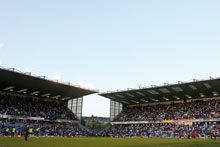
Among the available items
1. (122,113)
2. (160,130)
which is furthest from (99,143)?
(122,113)

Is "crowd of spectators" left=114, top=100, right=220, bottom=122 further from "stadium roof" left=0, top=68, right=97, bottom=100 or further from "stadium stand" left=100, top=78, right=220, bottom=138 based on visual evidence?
"stadium roof" left=0, top=68, right=97, bottom=100

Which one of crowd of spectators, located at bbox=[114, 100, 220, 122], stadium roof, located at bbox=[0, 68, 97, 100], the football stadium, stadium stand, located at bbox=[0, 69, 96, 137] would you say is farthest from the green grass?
crowd of spectators, located at bbox=[114, 100, 220, 122]

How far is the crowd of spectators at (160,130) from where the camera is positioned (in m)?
52.6

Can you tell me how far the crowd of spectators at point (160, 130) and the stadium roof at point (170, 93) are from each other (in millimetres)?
8622

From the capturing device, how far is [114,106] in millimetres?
79625

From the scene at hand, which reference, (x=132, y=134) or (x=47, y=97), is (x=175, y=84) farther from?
(x=47, y=97)

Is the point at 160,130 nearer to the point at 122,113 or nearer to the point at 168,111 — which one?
the point at 168,111

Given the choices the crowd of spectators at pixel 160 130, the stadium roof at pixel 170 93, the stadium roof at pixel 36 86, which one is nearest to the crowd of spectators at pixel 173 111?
the stadium roof at pixel 170 93

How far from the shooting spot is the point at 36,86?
56.9m

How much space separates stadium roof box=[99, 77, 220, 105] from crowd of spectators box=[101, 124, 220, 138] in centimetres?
862

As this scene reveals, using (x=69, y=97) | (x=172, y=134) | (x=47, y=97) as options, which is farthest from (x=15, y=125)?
(x=172, y=134)

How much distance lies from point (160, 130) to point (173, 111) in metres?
7.80

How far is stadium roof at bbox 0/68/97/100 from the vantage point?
159ft

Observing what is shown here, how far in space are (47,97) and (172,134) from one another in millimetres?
38426
